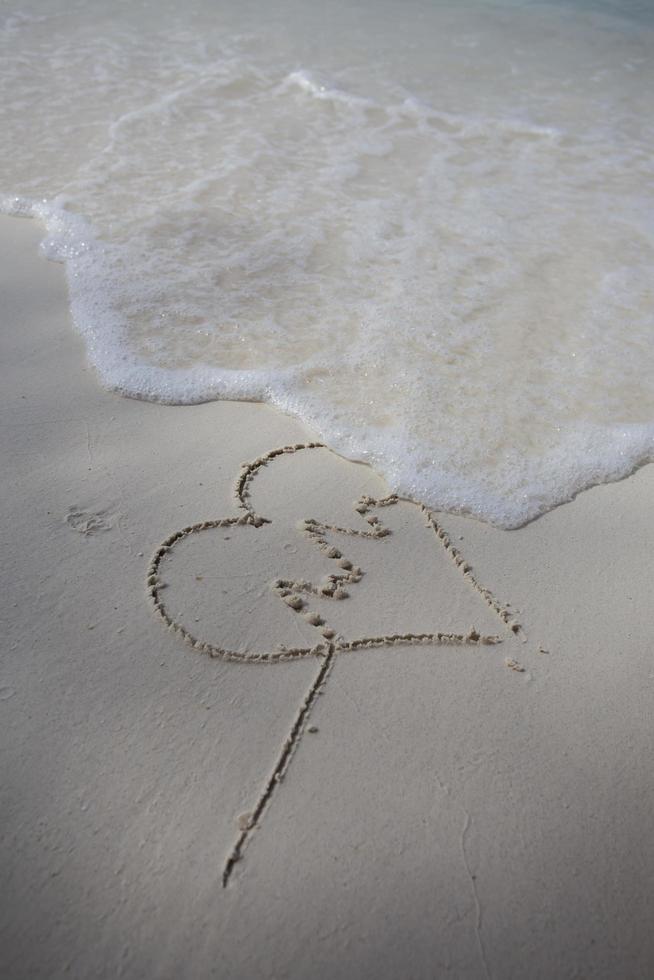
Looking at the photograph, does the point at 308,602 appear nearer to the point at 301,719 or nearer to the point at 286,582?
the point at 286,582

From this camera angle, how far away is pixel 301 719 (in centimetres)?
174

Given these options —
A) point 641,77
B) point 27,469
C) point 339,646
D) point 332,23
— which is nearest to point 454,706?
point 339,646

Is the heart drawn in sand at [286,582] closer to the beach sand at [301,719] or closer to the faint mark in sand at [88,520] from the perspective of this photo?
the beach sand at [301,719]

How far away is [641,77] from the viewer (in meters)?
6.22

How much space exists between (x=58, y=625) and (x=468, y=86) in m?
5.34

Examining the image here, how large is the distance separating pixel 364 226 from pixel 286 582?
2.32 meters

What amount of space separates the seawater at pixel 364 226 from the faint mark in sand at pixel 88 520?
1.93 feet

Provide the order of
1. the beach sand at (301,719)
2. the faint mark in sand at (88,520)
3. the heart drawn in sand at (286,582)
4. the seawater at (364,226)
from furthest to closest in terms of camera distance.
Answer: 1. the seawater at (364,226)
2. the faint mark in sand at (88,520)
3. the heart drawn in sand at (286,582)
4. the beach sand at (301,719)

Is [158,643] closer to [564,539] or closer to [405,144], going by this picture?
[564,539]

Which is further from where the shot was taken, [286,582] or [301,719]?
[286,582]

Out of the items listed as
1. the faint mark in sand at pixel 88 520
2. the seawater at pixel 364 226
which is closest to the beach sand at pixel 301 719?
the faint mark in sand at pixel 88 520

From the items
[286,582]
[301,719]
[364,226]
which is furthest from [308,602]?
[364,226]

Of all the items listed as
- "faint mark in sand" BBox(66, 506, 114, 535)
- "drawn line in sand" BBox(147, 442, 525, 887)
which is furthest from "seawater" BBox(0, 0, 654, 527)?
"faint mark in sand" BBox(66, 506, 114, 535)

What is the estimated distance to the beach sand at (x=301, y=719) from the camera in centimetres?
142
